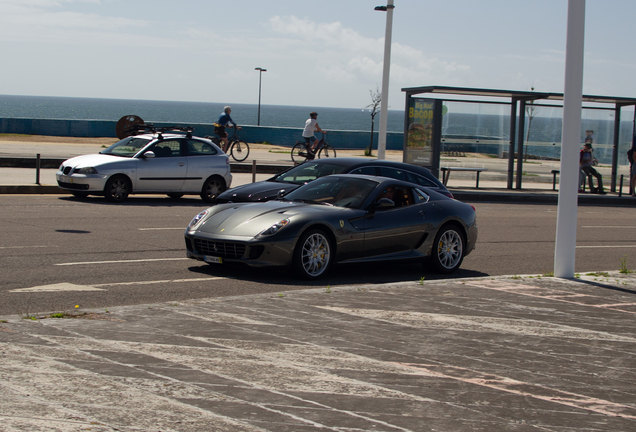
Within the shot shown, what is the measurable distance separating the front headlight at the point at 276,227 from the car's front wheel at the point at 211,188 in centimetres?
978

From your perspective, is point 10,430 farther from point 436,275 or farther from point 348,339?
point 436,275

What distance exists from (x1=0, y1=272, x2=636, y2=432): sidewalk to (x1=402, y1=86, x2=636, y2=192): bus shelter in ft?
58.8

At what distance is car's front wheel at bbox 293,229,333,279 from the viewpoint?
9117 mm

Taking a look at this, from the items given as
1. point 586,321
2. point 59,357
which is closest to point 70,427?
point 59,357

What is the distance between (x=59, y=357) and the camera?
17.3ft

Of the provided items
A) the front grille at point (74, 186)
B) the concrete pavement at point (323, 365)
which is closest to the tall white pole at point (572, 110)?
the concrete pavement at point (323, 365)

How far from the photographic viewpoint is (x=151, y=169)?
17750 millimetres

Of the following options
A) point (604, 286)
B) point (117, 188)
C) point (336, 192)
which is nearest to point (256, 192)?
point (336, 192)

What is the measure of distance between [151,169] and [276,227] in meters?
9.36

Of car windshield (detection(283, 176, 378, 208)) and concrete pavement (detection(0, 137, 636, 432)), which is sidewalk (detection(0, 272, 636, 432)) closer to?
concrete pavement (detection(0, 137, 636, 432))

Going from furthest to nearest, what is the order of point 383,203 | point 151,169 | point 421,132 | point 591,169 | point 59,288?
point 591,169 → point 421,132 → point 151,169 → point 383,203 → point 59,288

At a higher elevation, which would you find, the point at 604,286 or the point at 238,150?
the point at 238,150

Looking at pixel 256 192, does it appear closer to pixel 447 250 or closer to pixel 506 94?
pixel 447 250

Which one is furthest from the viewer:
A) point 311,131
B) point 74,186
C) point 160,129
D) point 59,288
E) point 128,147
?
point 311,131
